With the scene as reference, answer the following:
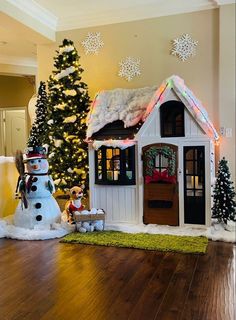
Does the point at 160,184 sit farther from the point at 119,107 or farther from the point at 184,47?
the point at 184,47

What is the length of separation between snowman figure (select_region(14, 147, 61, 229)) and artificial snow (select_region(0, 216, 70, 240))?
58 millimetres

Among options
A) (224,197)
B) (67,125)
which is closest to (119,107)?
(67,125)

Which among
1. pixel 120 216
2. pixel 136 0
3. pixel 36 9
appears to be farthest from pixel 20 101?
pixel 120 216

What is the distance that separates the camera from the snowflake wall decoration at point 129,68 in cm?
449

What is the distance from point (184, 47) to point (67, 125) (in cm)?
180

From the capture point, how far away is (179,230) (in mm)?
3535

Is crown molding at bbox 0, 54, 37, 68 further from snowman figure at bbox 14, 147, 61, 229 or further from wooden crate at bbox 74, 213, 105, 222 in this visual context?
wooden crate at bbox 74, 213, 105, 222

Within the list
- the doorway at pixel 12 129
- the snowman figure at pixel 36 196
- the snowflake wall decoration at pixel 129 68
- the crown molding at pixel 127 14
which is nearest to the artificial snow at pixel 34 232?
the snowman figure at pixel 36 196

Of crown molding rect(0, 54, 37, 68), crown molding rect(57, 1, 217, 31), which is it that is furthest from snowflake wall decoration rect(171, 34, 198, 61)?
crown molding rect(0, 54, 37, 68)

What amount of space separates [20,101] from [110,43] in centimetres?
329

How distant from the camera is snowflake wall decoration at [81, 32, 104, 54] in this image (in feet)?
15.2

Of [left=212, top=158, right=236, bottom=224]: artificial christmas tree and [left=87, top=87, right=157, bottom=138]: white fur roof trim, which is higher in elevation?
[left=87, top=87, right=157, bottom=138]: white fur roof trim

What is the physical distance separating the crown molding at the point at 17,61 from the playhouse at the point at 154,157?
124 inches

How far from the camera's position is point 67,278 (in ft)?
8.09
